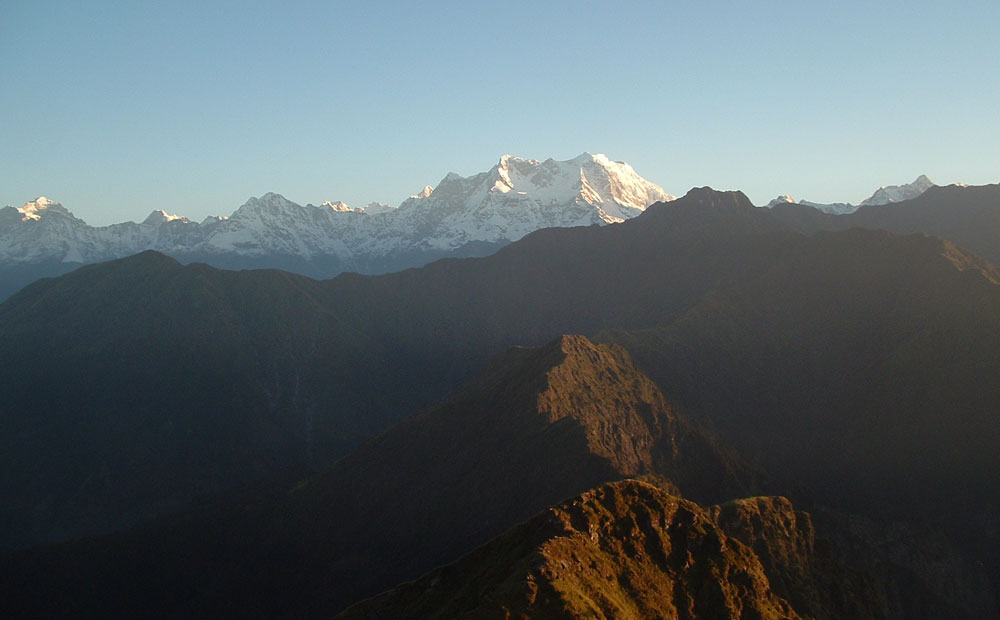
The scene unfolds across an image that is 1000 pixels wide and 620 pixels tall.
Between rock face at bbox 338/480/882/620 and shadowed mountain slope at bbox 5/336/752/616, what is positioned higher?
rock face at bbox 338/480/882/620

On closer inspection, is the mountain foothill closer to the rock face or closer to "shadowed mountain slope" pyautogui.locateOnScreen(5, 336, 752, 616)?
the rock face

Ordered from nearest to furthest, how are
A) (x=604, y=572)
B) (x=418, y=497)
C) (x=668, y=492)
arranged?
1. (x=604, y=572)
2. (x=668, y=492)
3. (x=418, y=497)

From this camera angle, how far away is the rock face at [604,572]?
5331cm

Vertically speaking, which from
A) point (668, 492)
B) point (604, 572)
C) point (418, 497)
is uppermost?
Answer: point (604, 572)

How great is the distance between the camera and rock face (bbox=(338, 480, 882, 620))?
5331 centimetres

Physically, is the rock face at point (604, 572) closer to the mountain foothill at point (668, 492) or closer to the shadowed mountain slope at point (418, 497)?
the mountain foothill at point (668, 492)

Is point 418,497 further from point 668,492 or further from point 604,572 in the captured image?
point 604,572

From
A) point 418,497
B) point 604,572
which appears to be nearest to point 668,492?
point 604,572

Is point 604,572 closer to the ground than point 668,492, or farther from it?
farther from it

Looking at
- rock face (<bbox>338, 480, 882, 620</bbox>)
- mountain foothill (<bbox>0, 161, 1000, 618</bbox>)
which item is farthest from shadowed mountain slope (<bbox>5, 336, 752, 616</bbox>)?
rock face (<bbox>338, 480, 882, 620</bbox>)

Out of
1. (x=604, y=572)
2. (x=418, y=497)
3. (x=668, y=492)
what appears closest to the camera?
(x=604, y=572)

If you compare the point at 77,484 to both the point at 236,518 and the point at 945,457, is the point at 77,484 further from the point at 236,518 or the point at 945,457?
the point at 945,457

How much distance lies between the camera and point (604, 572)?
58562mm

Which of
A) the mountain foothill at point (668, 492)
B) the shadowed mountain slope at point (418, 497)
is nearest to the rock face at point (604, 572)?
the mountain foothill at point (668, 492)
